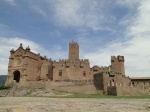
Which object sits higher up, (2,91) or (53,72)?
(53,72)

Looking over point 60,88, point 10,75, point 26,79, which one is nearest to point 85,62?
point 60,88

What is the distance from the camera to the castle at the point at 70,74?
163 feet

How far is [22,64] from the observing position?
5509 cm

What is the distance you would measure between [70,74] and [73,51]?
1031cm

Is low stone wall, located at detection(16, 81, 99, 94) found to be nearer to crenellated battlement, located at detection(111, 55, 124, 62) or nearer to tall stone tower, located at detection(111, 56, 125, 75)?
tall stone tower, located at detection(111, 56, 125, 75)

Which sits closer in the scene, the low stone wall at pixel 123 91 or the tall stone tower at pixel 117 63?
the low stone wall at pixel 123 91

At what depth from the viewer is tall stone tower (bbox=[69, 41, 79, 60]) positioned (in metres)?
66.3

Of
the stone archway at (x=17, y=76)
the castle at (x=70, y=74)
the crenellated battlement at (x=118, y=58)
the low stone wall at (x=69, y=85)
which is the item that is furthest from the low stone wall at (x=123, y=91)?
the stone archway at (x=17, y=76)

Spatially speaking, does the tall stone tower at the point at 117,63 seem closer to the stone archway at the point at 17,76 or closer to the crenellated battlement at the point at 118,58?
the crenellated battlement at the point at 118,58

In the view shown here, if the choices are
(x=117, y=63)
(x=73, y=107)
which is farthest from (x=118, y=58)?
(x=73, y=107)

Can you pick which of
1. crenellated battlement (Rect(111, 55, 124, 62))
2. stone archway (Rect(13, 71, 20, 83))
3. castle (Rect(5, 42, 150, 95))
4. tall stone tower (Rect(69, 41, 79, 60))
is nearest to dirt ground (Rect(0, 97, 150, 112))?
castle (Rect(5, 42, 150, 95))

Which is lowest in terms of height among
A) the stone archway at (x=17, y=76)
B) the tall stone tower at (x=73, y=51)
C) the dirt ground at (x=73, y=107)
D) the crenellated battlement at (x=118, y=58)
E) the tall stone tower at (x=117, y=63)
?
the dirt ground at (x=73, y=107)

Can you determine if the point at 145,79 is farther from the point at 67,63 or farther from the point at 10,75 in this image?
the point at 10,75

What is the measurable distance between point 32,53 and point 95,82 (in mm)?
21442
